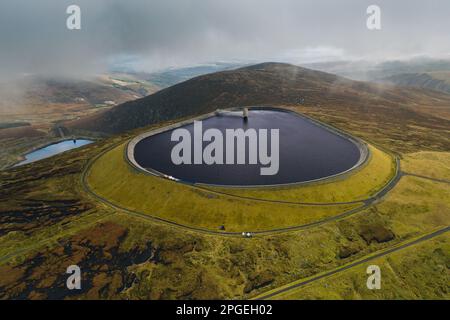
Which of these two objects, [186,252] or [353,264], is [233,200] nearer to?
[186,252]

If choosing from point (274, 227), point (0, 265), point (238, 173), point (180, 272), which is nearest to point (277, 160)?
point (238, 173)

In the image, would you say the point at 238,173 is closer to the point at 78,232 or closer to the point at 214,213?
the point at 214,213

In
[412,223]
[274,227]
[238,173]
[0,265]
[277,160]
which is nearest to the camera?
[0,265]

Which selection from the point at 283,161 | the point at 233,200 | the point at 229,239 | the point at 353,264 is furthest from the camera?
the point at 283,161

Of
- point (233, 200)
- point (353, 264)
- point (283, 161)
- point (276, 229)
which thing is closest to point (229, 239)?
point (233, 200)

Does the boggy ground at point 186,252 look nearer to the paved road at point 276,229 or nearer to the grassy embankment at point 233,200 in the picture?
the paved road at point 276,229

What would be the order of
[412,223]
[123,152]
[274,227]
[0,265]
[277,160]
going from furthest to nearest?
[123,152]
[277,160]
[412,223]
[274,227]
[0,265]

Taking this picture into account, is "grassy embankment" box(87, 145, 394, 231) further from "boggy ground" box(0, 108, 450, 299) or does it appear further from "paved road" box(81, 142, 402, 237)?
"boggy ground" box(0, 108, 450, 299)

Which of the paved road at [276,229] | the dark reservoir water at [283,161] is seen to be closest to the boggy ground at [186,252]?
the paved road at [276,229]
